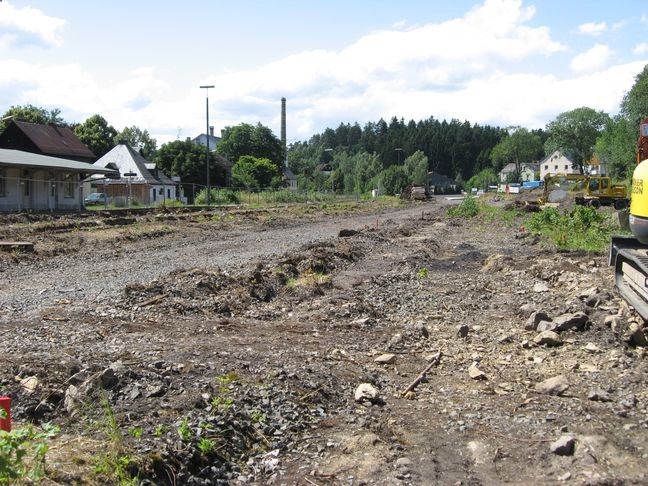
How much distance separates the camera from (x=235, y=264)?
17.1 meters

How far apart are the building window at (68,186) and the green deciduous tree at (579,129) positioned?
103 meters

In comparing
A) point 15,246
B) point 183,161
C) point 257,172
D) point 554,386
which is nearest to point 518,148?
point 257,172

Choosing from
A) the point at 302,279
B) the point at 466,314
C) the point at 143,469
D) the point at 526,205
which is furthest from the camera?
the point at 526,205

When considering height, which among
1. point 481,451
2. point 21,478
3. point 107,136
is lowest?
point 481,451

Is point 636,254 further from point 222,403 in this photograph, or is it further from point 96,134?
point 96,134

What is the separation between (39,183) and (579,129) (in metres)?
109

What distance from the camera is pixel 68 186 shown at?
140 ft

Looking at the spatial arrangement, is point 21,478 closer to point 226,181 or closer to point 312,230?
point 312,230

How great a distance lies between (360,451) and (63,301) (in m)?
7.58

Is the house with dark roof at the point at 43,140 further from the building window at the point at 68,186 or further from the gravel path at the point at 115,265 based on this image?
the gravel path at the point at 115,265

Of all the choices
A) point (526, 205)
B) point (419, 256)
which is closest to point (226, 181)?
point (526, 205)

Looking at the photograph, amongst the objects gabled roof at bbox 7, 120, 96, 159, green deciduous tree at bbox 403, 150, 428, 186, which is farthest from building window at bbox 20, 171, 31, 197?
green deciduous tree at bbox 403, 150, 428, 186

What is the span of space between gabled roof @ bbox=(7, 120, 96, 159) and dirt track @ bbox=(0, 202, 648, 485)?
47.7 meters

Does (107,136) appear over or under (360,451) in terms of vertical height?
over
